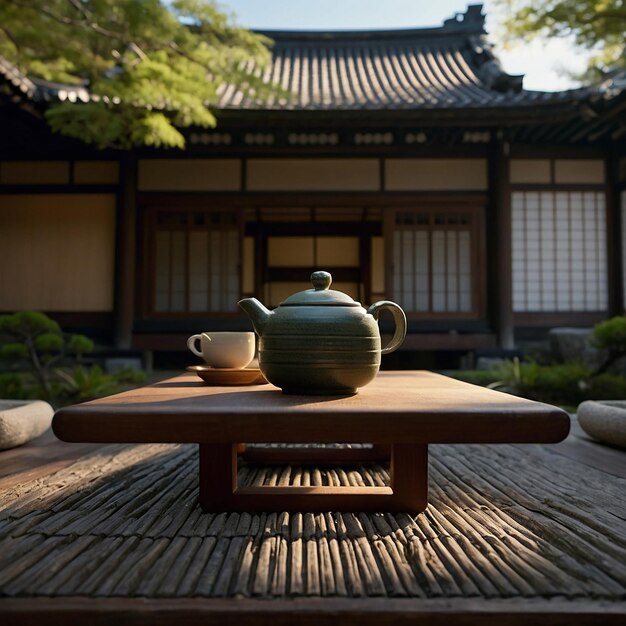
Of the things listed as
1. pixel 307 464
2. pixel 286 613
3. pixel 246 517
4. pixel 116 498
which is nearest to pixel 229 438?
pixel 286 613

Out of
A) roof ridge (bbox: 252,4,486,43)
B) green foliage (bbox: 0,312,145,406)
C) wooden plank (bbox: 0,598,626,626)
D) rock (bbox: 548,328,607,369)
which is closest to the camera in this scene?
wooden plank (bbox: 0,598,626,626)

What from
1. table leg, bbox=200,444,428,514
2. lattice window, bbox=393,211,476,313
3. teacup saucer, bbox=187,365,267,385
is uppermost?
lattice window, bbox=393,211,476,313

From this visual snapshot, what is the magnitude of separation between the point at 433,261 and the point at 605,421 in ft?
15.3

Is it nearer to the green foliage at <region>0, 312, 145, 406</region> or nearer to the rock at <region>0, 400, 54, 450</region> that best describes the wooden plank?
the rock at <region>0, 400, 54, 450</region>

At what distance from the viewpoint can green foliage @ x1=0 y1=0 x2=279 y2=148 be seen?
459 cm

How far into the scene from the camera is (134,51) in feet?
16.7

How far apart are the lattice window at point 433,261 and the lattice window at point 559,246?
648 millimetres

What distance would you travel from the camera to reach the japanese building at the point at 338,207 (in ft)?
24.1

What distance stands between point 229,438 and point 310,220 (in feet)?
31.9

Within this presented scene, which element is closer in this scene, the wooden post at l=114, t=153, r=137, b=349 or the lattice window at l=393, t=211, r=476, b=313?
the wooden post at l=114, t=153, r=137, b=349

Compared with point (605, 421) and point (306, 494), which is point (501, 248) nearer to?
point (605, 421)

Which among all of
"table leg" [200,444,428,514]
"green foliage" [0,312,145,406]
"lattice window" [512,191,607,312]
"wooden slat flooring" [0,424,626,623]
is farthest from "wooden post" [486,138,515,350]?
"table leg" [200,444,428,514]

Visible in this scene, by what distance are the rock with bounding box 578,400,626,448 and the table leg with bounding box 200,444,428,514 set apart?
1.76 metres

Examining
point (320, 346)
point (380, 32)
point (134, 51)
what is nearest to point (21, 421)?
point (320, 346)
